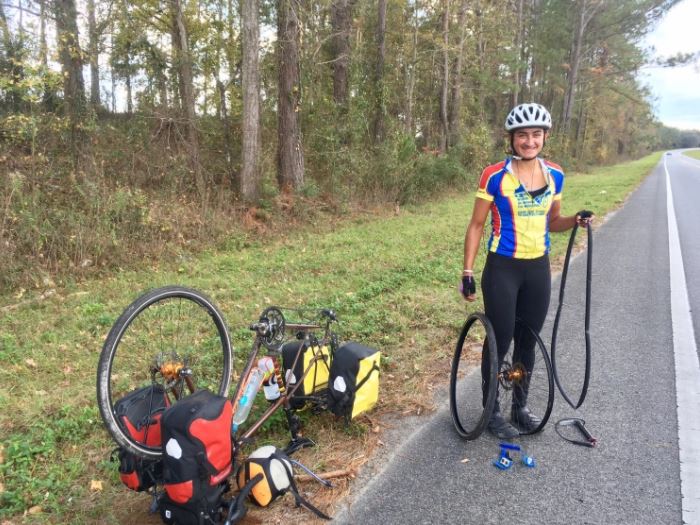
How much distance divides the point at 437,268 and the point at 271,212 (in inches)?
170

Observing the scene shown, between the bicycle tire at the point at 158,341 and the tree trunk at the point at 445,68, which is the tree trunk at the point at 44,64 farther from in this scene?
the tree trunk at the point at 445,68

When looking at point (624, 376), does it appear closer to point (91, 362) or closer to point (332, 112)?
point (91, 362)

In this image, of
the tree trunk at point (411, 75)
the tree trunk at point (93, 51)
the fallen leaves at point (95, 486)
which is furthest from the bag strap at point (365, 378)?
the tree trunk at point (411, 75)

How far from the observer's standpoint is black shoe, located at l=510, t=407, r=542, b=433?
3.28 metres

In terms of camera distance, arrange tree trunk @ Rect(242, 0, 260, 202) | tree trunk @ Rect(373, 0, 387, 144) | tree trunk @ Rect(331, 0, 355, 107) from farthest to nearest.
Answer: tree trunk @ Rect(373, 0, 387, 144)
tree trunk @ Rect(331, 0, 355, 107)
tree trunk @ Rect(242, 0, 260, 202)

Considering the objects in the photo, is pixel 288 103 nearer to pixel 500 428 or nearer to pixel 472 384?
pixel 472 384

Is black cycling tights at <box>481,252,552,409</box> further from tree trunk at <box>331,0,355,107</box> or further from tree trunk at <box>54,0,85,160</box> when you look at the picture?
tree trunk at <box>331,0,355,107</box>

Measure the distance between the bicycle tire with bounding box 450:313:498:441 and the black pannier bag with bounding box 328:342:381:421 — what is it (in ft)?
2.18

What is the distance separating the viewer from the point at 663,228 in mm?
11047

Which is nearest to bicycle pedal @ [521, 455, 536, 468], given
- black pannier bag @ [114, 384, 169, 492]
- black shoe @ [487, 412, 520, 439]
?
black shoe @ [487, 412, 520, 439]

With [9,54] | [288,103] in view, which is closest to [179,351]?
[9,54]

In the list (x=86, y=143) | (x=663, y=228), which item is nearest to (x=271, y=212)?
(x=86, y=143)

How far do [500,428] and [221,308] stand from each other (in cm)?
371

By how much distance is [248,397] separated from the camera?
9.74 feet
